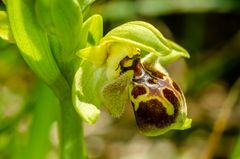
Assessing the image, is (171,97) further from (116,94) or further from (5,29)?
(5,29)

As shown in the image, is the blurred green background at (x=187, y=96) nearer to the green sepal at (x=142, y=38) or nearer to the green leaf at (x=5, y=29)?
the green leaf at (x=5, y=29)

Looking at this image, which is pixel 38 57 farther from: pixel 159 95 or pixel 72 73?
pixel 159 95

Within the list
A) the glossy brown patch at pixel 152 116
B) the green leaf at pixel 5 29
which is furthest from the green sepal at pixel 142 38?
the green leaf at pixel 5 29

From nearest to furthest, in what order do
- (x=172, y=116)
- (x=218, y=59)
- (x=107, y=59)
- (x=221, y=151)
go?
(x=172, y=116) → (x=107, y=59) → (x=221, y=151) → (x=218, y=59)

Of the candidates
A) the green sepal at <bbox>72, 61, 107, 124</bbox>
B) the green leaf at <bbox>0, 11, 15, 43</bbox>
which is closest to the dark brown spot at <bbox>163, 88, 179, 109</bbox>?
the green sepal at <bbox>72, 61, 107, 124</bbox>

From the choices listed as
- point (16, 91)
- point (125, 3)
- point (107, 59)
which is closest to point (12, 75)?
point (16, 91)

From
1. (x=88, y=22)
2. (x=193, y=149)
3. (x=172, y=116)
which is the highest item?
(x=88, y=22)
